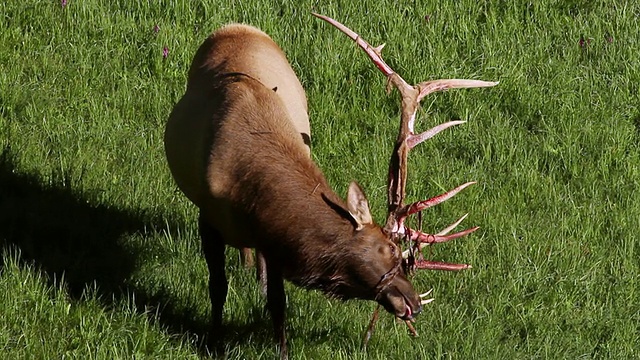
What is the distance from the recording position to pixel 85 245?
738 cm

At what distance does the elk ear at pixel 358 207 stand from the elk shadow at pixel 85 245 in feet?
3.83

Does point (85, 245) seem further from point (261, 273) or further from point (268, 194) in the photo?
point (268, 194)

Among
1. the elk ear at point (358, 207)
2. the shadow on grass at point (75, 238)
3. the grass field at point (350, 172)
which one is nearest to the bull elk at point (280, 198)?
the elk ear at point (358, 207)

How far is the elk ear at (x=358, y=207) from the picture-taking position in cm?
560

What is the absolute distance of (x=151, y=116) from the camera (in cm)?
877

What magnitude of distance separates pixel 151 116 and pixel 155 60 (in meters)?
0.57

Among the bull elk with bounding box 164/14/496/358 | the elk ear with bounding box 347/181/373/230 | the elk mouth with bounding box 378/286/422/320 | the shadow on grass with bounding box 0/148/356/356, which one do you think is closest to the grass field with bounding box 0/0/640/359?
the shadow on grass with bounding box 0/148/356/356

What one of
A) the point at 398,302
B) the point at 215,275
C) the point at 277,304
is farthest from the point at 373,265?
the point at 215,275

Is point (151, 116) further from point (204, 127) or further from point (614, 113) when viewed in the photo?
point (614, 113)

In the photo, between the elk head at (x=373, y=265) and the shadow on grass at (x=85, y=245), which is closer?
the elk head at (x=373, y=265)

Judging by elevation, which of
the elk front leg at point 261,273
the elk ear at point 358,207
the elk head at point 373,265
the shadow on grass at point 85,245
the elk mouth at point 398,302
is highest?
the elk ear at point 358,207

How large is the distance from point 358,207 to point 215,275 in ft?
3.83

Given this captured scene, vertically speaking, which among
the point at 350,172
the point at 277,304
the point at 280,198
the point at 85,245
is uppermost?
the point at 280,198

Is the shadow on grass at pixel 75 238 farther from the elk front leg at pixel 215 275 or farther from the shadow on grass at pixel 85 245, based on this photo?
the elk front leg at pixel 215 275
